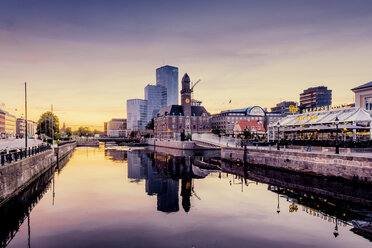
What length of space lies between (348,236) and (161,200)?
1532 centimetres

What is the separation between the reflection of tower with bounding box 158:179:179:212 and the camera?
23.0 meters

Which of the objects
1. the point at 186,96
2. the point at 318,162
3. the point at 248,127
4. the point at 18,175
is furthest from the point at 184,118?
the point at 18,175

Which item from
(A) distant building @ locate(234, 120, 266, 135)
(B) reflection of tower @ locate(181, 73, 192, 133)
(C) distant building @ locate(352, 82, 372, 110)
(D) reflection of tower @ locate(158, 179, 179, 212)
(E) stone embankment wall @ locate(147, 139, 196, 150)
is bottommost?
(D) reflection of tower @ locate(158, 179, 179, 212)

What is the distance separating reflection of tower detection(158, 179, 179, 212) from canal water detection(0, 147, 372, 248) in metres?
0.10

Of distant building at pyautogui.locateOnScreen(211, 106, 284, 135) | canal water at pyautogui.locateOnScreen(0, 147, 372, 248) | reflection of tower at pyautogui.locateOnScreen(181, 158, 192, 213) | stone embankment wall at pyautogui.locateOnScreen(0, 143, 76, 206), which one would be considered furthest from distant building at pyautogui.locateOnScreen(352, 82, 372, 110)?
distant building at pyautogui.locateOnScreen(211, 106, 284, 135)

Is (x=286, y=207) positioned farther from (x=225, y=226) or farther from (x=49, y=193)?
(x=49, y=193)

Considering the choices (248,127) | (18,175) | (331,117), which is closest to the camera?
(18,175)

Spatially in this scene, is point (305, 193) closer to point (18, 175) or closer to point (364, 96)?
point (18, 175)

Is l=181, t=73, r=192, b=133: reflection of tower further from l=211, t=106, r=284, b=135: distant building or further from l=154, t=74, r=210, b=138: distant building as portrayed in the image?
l=211, t=106, r=284, b=135: distant building

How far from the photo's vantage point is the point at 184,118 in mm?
141500

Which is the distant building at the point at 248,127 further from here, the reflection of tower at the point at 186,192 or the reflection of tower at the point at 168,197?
the reflection of tower at the point at 168,197

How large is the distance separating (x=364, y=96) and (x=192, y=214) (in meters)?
45.5

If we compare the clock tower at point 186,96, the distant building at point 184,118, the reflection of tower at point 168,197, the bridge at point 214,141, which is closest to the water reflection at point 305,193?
the reflection of tower at point 168,197

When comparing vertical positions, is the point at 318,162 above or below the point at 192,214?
above
